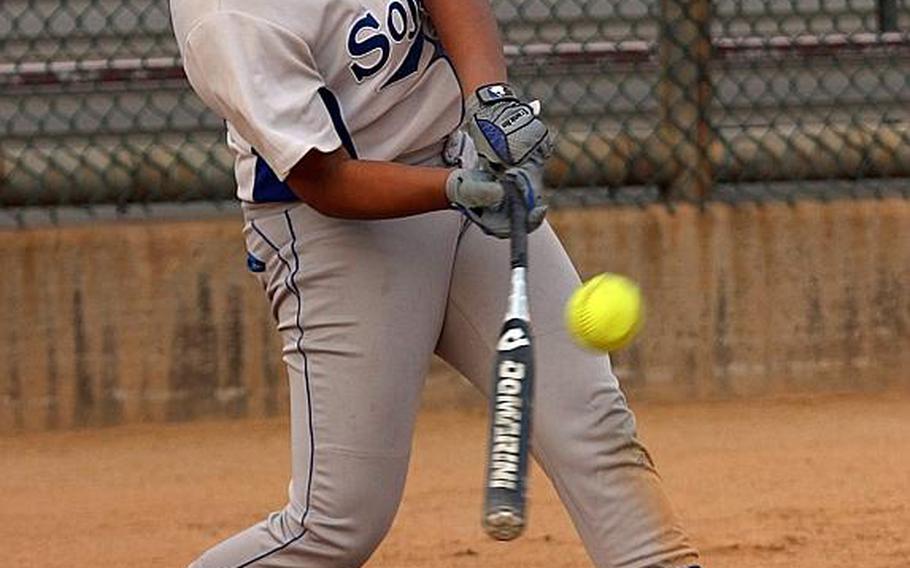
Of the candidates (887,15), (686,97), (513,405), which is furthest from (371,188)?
(887,15)

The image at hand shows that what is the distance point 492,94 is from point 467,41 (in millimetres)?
152

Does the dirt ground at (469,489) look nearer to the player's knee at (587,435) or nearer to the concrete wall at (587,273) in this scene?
the concrete wall at (587,273)

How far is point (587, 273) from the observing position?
5953mm

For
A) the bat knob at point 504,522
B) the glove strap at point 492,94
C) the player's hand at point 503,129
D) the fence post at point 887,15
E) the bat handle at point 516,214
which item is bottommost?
the bat knob at point 504,522

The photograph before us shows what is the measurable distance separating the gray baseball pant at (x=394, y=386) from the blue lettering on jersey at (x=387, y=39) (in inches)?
10.3

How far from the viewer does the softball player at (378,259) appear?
3.11 meters

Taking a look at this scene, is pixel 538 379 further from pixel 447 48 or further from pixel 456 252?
pixel 447 48

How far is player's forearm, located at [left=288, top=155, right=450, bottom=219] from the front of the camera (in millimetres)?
3096

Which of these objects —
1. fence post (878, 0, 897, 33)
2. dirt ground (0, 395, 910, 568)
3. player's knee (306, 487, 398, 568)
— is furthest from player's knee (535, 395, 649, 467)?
fence post (878, 0, 897, 33)

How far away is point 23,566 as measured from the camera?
4.63 m

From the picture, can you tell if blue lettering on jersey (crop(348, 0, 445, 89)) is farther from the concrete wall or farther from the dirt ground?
the concrete wall

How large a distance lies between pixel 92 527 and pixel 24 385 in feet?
3.16

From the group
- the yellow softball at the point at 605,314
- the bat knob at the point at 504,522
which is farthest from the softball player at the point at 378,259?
the bat knob at the point at 504,522

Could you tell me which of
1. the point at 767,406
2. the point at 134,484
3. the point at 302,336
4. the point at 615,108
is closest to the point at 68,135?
the point at 134,484
